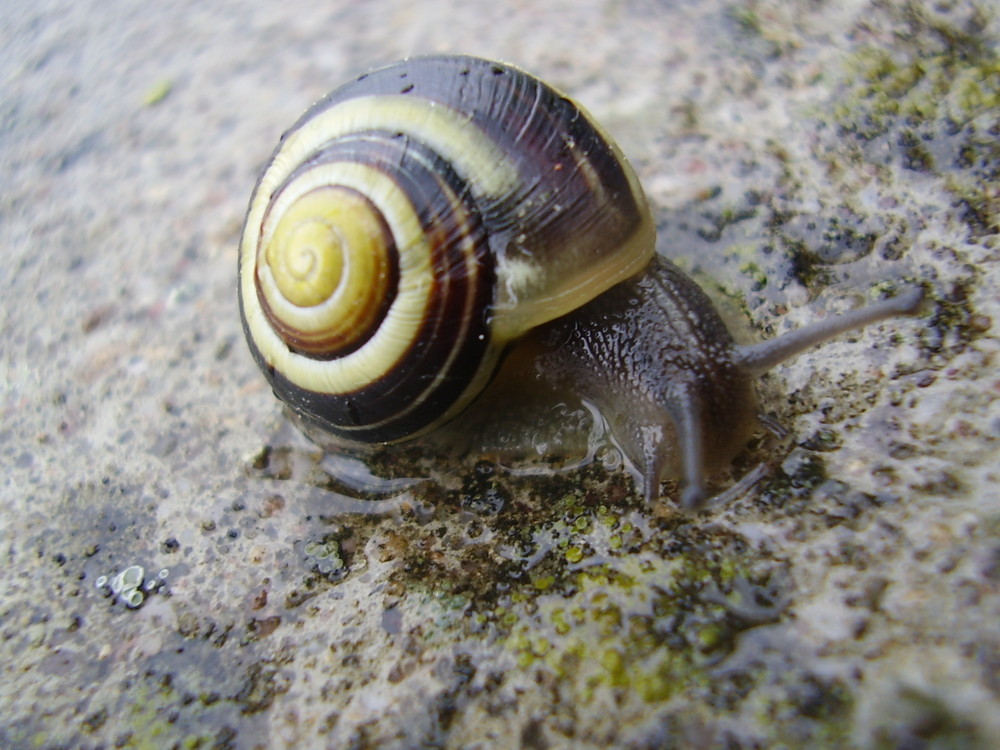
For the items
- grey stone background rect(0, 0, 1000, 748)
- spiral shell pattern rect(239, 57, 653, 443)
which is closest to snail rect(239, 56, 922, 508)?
spiral shell pattern rect(239, 57, 653, 443)

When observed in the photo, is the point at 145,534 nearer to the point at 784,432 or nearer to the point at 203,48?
the point at 784,432

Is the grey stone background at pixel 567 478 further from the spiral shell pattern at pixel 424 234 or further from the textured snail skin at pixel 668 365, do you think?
the spiral shell pattern at pixel 424 234

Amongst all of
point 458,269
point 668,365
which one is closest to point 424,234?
point 458,269

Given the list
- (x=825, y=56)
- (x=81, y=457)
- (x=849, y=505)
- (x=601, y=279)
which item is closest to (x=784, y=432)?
(x=849, y=505)

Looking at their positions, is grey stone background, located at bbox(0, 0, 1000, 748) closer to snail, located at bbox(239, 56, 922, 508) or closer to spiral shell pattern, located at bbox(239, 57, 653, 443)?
snail, located at bbox(239, 56, 922, 508)

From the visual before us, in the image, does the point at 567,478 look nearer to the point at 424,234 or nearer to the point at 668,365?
the point at 668,365
